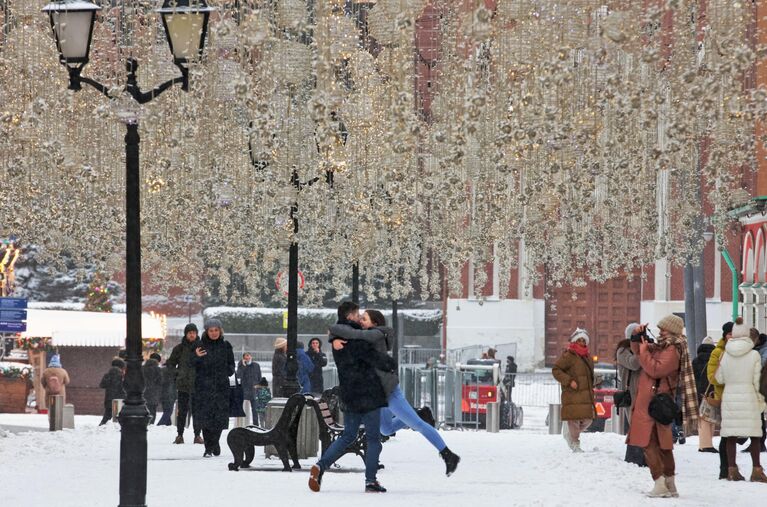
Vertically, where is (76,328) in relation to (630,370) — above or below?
below

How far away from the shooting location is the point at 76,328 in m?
37.2

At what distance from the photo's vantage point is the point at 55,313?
37.5 m

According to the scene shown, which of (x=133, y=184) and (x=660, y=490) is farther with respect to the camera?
(x=660, y=490)

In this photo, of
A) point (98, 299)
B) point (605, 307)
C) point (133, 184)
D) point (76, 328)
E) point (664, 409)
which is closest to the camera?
point (133, 184)

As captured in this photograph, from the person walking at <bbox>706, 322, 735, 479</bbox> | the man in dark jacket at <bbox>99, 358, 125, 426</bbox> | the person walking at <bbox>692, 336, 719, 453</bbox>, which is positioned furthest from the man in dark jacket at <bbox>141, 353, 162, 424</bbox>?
the person walking at <bbox>706, 322, 735, 479</bbox>

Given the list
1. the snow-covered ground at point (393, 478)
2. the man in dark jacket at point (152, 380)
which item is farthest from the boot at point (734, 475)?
the man in dark jacket at point (152, 380)

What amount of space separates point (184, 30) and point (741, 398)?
671 cm

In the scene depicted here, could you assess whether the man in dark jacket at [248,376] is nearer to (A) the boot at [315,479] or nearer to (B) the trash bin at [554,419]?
(B) the trash bin at [554,419]

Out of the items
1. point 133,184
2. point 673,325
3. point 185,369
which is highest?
point 133,184

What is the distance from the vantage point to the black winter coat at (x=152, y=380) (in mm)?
26938

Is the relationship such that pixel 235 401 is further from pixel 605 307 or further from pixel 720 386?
pixel 605 307

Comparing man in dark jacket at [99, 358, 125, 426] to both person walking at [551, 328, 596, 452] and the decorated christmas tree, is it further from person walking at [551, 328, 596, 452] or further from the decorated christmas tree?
the decorated christmas tree

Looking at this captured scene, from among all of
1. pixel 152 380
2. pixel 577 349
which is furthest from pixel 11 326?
pixel 577 349

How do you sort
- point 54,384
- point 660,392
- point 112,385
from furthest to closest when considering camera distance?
point 54,384, point 112,385, point 660,392
